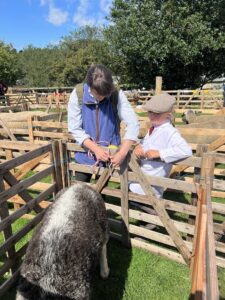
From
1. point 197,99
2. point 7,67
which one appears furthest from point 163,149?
point 7,67

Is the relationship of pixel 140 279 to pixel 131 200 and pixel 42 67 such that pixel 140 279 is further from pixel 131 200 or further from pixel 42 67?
pixel 42 67

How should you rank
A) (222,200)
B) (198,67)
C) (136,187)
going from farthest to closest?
(198,67) < (222,200) < (136,187)

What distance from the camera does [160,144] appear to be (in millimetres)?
3617

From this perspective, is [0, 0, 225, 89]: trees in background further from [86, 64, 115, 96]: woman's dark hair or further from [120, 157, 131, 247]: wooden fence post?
[86, 64, 115, 96]: woman's dark hair

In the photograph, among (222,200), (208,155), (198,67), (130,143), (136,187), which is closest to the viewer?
(208,155)

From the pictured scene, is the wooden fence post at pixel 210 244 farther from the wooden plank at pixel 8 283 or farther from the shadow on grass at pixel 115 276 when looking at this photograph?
the wooden plank at pixel 8 283

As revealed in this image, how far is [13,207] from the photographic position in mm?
5793

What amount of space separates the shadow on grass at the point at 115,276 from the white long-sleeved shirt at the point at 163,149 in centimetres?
91

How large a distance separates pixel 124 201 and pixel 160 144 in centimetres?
95

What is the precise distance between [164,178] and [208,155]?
23.4 inches

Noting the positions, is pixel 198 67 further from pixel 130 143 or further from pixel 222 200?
pixel 130 143

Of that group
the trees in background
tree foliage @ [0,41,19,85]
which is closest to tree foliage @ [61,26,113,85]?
tree foliage @ [0,41,19,85]

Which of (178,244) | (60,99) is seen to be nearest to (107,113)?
(178,244)

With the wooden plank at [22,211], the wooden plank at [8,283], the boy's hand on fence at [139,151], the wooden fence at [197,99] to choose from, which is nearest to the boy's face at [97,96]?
the boy's hand on fence at [139,151]
